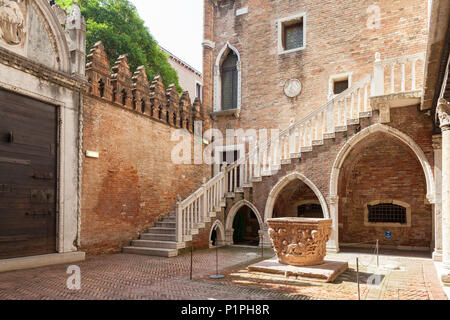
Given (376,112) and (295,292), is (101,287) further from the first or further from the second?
(376,112)

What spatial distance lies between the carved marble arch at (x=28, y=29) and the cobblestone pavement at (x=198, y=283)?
16.0 ft

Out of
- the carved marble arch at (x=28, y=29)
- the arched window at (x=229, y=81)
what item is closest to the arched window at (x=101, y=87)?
the carved marble arch at (x=28, y=29)

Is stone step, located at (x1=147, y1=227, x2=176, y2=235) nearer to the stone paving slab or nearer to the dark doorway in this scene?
the dark doorway

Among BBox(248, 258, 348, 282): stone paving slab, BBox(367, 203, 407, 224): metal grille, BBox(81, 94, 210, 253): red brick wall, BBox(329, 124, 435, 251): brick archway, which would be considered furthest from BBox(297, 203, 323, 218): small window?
BBox(248, 258, 348, 282): stone paving slab

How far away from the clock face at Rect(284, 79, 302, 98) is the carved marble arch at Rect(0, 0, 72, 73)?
25.7ft

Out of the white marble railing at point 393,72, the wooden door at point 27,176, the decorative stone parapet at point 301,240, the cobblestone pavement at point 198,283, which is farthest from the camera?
the white marble railing at point 393,72

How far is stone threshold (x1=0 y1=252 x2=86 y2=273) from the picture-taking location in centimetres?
755

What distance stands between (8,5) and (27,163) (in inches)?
137

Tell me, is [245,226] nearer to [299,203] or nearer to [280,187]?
[299,203]

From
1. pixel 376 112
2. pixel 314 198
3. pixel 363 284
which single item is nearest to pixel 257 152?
pixel 314 198

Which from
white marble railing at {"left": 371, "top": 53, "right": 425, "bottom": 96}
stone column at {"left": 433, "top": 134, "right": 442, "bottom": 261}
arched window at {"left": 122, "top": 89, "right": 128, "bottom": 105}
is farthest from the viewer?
arched window at {"left": 122, "top": 89, "right": 128, "bottom": 105}

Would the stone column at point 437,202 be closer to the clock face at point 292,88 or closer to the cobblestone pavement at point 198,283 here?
the cobblestone pavement at point 198,283

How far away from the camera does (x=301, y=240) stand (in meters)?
7.59

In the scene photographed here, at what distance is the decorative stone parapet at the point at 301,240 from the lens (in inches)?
296
